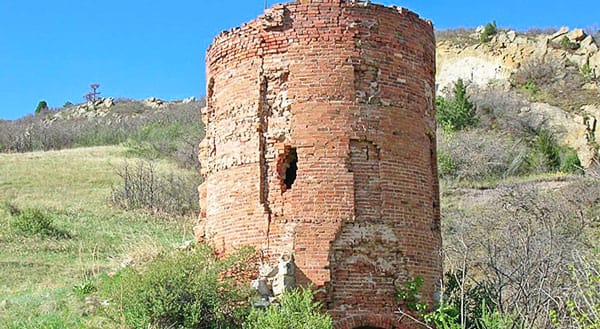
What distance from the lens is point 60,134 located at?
2222 inches

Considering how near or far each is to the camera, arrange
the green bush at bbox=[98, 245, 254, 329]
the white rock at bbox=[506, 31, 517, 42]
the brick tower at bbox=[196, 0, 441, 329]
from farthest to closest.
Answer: the white rock at bbox=[506, 31, 517, 42] → the brick tower at bbox=[196, 0, 441, 329] → the green bush at bbox=[98, 245, 254, 329]

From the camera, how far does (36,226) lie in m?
27.5

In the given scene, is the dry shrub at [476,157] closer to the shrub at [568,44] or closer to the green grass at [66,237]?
the shrub at [568,44]

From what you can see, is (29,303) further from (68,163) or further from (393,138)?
(68,163)

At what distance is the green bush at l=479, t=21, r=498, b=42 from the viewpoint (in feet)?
193

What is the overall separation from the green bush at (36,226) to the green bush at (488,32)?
39.7m

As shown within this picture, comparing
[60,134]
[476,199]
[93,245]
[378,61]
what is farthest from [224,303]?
[60,134]

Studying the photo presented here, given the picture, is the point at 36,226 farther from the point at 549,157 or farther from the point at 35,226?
the point at 549,157

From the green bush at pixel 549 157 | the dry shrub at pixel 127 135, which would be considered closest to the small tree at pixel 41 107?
the dry shrub at pixel 127 135

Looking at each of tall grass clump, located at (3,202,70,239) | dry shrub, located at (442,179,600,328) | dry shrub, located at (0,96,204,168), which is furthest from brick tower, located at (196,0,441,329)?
dry shrub, located at (0,96,204,168)

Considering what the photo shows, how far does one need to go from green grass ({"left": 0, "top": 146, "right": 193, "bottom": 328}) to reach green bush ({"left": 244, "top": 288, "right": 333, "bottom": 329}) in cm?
259

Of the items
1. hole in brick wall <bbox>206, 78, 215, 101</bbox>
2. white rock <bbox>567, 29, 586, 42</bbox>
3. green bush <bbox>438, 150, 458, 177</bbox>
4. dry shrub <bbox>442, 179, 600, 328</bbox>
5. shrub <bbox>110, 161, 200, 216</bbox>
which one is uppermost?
white rock <bbox>567, 29, 586, 42</bbox>

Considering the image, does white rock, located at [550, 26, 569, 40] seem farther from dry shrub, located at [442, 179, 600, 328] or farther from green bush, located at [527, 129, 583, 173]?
dry shrub, located at [442, 179, 600, 328]

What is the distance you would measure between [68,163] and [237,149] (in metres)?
33.3
